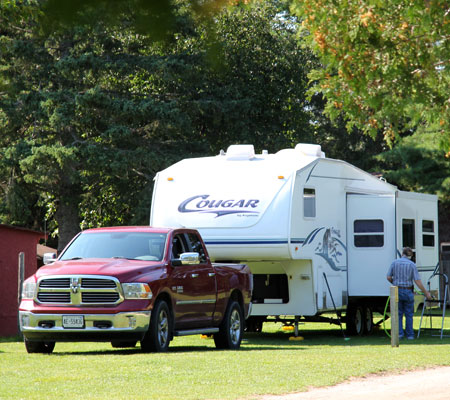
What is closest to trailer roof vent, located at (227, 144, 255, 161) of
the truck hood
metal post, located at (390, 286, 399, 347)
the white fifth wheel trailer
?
the white fifth wheel trailer

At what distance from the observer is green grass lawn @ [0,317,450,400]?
9.77m

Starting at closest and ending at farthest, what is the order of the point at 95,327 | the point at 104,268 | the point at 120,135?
the point at 95,327 → the point at 104,268 → the point at 120,135

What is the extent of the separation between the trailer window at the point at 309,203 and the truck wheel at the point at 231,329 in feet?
8.58

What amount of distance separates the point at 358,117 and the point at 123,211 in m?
18.4

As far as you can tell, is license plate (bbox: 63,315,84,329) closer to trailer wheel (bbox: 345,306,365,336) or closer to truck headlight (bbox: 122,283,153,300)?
truck headlight (bbox: 122,283,153,300)

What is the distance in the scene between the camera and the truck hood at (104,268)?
13.7 m

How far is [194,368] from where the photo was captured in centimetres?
1170

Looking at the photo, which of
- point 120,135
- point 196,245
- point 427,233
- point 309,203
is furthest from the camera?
point 120,135

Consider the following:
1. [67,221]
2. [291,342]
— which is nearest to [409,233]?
[291,342]

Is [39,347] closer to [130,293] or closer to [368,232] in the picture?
[130,293]

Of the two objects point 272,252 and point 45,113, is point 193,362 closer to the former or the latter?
point 272,252

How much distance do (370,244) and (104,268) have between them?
730cm

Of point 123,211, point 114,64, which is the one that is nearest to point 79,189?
point 123,211

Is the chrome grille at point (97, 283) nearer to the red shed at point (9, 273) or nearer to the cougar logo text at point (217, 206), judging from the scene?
the cougar logo text at point (217, 206)
